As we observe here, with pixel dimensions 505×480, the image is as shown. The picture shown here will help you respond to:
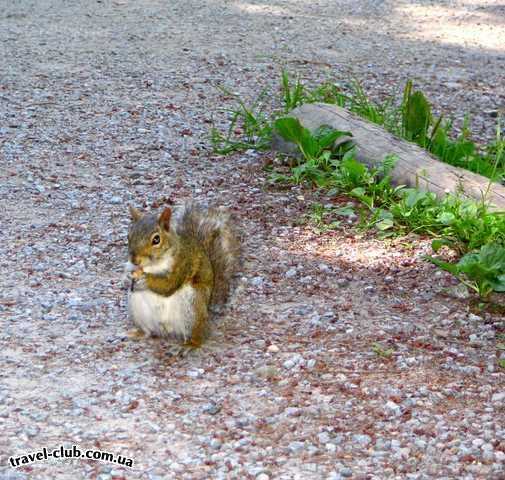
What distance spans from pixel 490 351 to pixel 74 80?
12.0ft

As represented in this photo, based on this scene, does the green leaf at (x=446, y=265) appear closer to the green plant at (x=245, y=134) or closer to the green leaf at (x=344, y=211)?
the green leaf at (x=344, y=211)

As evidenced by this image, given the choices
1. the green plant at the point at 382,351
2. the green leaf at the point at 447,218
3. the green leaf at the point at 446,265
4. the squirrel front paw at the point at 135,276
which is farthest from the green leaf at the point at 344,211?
the squirrel front paw at the point at 135,276

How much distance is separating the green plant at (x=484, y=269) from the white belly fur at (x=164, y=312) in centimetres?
100

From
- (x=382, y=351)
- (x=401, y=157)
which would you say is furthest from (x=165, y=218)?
(x=401, y=157)

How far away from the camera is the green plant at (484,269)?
3400 millimetres

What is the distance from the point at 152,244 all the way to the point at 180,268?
0.14m

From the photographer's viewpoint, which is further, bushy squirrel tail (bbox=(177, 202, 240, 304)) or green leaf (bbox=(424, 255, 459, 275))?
green leaf (bbox=(424, 255, 459, 275))

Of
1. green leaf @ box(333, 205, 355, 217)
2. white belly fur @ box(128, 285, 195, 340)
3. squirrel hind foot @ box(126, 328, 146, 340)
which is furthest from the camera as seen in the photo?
green leaf @ box(333, 205, 355, 217)

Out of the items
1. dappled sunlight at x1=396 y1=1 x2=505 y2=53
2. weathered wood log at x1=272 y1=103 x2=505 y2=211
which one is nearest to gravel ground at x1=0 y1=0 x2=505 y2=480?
weathered wood log at x1=272 y1=103 x2=505 y2=211

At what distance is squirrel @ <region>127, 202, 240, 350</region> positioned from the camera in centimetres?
296

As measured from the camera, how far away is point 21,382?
2.91 meters

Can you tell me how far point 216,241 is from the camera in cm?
327

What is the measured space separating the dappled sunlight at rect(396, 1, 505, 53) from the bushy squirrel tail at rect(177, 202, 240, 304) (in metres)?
4.08

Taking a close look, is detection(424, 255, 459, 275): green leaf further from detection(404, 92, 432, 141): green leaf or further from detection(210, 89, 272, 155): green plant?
detection(210, 89, 272, 155): green plant
